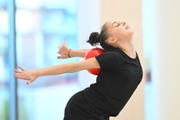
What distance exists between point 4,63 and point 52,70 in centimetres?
113

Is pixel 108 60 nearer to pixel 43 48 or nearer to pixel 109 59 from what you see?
pixel 109 59

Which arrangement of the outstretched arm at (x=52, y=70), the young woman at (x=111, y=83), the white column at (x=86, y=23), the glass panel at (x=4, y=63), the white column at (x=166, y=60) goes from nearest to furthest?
the outstretched arm at (x=52, y=70) → the young woman at (x=111, y=83) → the white column at (x=166, y=60) → the white column at (x=86, y=23) → the glass panel at (x=4, y=63)

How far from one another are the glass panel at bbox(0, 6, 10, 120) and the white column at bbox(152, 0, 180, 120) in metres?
1.22

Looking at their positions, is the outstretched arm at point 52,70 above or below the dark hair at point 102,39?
below

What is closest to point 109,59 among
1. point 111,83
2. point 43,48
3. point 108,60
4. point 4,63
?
point 108,60

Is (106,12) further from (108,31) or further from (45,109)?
(45,109)

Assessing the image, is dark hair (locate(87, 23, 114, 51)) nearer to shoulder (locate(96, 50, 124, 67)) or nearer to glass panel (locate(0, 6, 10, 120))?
shoulder (locate(96, 50, 124, 67))

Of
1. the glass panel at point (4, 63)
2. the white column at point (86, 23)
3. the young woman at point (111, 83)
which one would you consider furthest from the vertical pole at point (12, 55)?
the young woman at point (111, 83)

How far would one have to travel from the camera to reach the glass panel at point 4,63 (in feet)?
7.39

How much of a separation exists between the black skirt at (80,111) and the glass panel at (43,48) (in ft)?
3.04

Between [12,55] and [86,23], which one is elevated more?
[86,23]

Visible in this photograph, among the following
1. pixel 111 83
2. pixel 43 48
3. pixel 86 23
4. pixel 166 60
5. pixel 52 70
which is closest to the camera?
pixel 52 70

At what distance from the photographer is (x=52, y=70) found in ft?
4.18

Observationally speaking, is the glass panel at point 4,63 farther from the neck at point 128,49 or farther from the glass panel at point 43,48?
the neck at point 128,49
